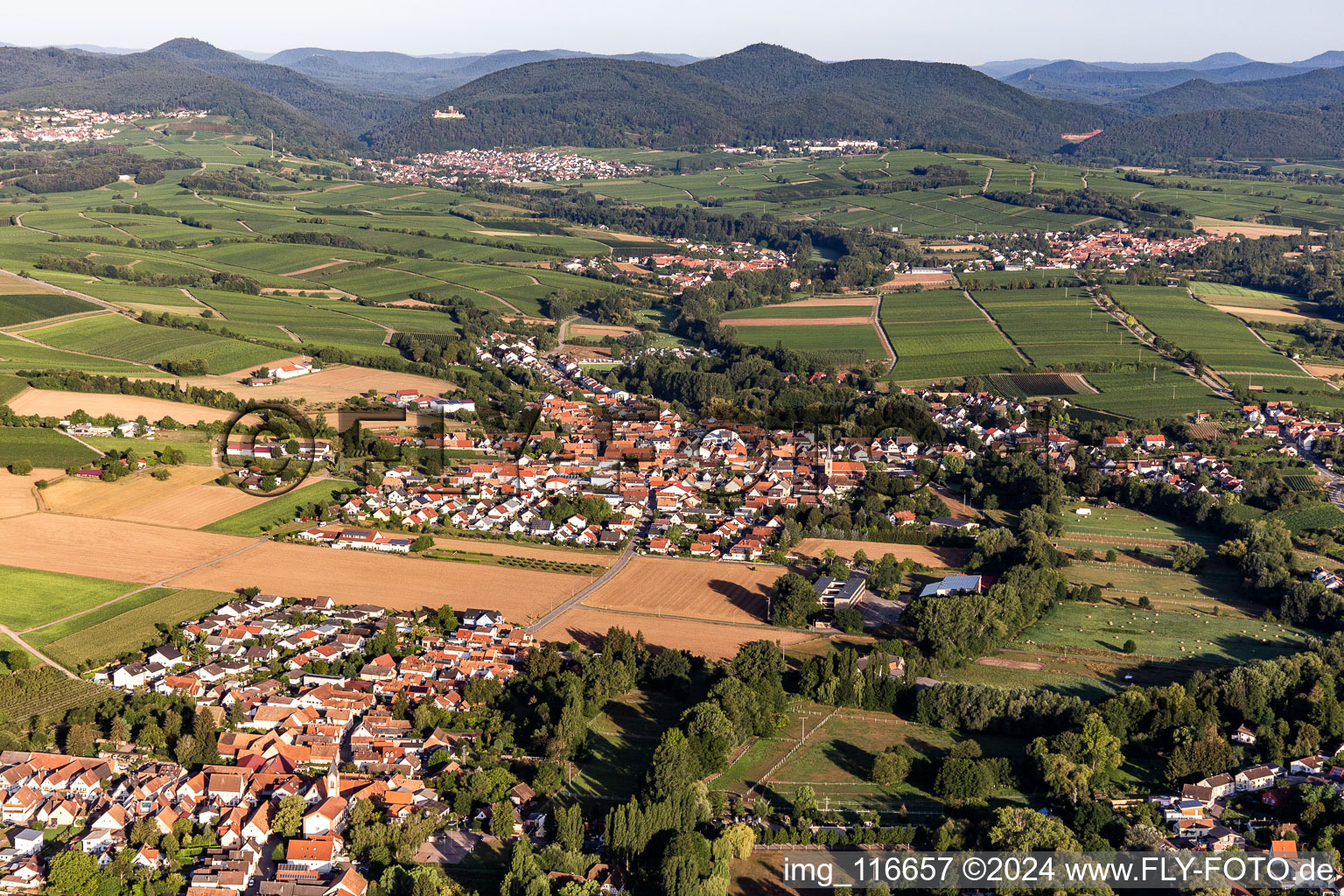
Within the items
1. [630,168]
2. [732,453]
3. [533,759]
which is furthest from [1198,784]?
[630,168]

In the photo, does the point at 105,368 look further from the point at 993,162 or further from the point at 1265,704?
the point at 993,162

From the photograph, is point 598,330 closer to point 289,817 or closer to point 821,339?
point 821,339

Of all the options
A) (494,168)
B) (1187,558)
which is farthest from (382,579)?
(494,168)

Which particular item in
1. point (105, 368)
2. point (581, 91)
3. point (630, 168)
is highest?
point (581, 91)

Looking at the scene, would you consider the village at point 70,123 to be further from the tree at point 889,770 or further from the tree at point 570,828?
the tree at point 889,770

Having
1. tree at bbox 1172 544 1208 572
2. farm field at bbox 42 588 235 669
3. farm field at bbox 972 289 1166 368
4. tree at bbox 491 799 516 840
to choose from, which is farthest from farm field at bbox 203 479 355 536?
farm field at bbox 972 289 1166 368

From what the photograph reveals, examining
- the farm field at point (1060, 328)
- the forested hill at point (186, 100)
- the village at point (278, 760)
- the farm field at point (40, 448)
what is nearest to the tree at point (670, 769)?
the village at point (278, 760)
